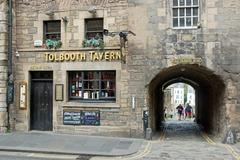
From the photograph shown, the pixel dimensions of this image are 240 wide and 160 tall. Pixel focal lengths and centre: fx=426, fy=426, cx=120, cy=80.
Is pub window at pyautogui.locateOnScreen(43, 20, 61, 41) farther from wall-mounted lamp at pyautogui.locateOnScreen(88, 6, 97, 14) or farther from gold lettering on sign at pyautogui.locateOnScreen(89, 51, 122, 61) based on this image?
gold lettering on sign at pyautogui.locateOnScreen(89, 51, 122, 61)

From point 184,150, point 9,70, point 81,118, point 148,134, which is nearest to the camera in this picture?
point 184,150

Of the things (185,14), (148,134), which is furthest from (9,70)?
(185,14)

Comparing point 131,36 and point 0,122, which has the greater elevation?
point 131,36

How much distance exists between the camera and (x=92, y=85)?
19.4m

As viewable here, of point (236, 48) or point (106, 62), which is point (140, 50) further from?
point (236, 48)

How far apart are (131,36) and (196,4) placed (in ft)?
10.1

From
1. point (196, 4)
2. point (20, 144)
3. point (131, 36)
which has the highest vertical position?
point (196, 4)

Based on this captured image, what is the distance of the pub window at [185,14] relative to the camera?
18.2 m

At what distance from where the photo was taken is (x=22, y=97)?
65.0 ft

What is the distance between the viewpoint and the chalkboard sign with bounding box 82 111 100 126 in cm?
1881

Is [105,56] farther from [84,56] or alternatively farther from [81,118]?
[81,118]

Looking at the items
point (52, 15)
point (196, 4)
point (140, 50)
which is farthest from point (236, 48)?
point (52, 15)

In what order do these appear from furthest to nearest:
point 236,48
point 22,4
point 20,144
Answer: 1. point 22,4
2. point 236,48
3. point 20,144

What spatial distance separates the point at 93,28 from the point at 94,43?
93 cm
